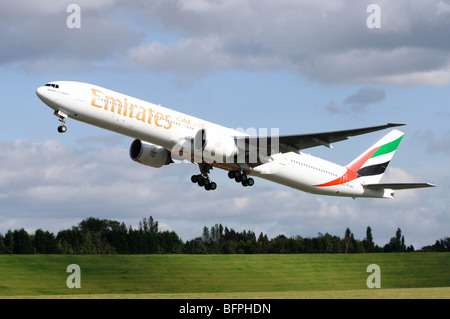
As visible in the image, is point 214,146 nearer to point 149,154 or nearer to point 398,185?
point 149,154

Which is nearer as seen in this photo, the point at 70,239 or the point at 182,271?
the point at 182,271

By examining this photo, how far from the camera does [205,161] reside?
39781mm

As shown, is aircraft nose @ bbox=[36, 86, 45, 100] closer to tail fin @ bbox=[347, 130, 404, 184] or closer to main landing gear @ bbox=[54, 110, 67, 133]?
main landing gear @ bbox=[54, 110, 67, 133]

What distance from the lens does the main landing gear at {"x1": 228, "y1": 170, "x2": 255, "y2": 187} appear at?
137ft

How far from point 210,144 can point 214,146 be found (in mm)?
333

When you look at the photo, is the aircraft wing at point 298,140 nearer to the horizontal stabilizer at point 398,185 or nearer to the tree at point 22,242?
the horizontal stabilizer at point 398,185

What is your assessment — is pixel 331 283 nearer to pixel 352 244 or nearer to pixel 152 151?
pixel 152 151

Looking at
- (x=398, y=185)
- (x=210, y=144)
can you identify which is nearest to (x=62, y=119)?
(x=210, y=144)

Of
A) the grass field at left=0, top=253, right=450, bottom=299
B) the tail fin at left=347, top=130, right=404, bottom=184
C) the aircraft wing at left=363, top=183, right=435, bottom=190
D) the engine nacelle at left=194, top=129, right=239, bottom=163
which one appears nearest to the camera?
the engine nacelle at left=194, top=129, right=239, bottom=163

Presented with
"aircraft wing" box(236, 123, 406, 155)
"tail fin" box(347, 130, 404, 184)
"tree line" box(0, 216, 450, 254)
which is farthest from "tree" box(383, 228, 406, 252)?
"aircraft wing" box(236, 123, 406, 155)

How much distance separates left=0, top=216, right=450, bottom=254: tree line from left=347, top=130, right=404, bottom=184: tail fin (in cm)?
2001

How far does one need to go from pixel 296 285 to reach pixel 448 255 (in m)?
18.9

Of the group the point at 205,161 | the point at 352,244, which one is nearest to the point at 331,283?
the point at 205,161
